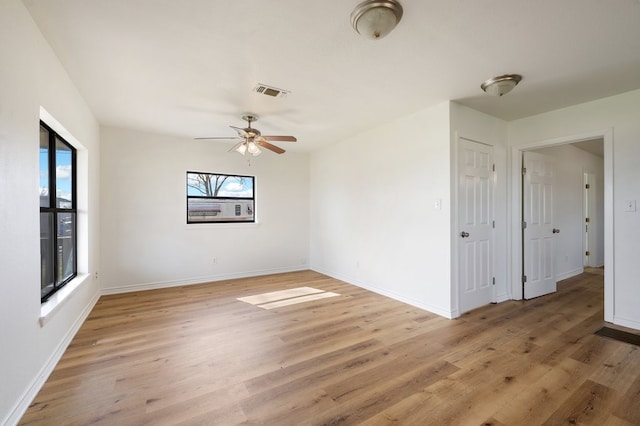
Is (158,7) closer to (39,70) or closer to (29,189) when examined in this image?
(39,70)

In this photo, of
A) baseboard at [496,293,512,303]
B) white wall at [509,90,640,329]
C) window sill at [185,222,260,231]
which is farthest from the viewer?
window sill at [185,222,260,231]

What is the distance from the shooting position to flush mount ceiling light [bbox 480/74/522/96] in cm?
266

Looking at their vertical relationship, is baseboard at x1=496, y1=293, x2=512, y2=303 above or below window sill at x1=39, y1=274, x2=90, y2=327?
below

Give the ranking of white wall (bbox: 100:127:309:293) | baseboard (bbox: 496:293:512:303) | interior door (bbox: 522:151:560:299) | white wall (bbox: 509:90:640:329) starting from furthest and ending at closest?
white wall (bbox: 100:127:309:293)
interior door (bbox: 522:151:560:299)
baseboard (bbox: 496:293:512:303)
white wall (bbox: 509:90:640:329)

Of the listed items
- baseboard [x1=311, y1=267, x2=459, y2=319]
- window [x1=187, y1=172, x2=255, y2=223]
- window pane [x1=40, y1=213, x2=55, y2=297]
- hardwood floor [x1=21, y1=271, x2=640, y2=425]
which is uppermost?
window [x1=187, y1=172, x2=255, y2=223]

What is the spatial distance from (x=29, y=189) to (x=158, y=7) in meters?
1.47

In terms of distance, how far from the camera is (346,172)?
5.09 meters

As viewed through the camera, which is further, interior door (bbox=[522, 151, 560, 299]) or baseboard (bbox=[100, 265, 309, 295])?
baseboard (bbox=[100, 265, 309, 295])

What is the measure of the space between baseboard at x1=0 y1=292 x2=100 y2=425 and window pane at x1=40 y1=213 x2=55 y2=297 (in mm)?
494

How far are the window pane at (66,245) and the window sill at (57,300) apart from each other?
0.11 metres

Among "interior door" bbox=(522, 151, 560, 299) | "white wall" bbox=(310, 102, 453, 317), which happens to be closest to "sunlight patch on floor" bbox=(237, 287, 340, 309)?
"white wall" bbox=(310, 102, 453, 317)

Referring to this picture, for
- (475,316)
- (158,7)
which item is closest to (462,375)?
(475,316)

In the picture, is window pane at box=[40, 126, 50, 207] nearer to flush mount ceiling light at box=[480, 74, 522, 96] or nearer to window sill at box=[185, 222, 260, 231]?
window sill at box=[185, 222, 260, 231]

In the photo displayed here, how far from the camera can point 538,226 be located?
407cm
